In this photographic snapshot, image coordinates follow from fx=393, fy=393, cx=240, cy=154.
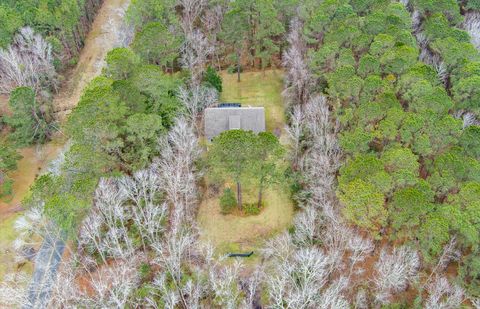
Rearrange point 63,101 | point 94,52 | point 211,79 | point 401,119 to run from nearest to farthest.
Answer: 1. point 401,119
2. point 211,79
3. point 63,101
4. point 94,52

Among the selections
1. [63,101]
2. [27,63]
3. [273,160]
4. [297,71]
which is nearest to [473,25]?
[297,71]

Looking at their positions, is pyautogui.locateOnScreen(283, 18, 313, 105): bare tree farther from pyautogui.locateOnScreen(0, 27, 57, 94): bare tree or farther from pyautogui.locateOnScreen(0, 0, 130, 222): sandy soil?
pyautogui.locateOnScreen(0, 27, 57, 94): bare tree

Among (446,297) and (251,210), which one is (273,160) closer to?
(251,210)

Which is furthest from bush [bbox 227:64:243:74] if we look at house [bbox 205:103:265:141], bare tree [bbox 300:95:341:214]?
bare tree [bbox 300:95:341:214]

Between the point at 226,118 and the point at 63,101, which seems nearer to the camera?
the point at 226,118

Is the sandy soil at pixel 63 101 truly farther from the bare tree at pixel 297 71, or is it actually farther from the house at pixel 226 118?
the bare tree at pixel 297 71

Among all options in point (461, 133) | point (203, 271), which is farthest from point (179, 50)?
point (461, 133)
